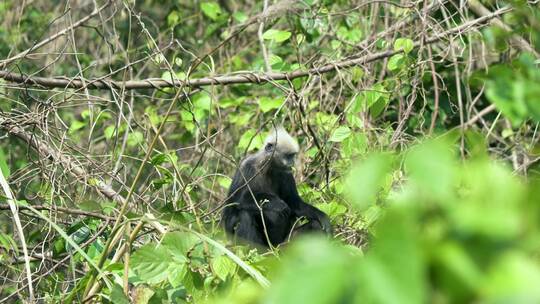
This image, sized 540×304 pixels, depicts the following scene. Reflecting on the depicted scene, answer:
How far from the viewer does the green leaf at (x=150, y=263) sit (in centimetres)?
277

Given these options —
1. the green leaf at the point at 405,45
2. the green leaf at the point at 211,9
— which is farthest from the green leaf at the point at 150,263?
the green leaf at the point at 211,9

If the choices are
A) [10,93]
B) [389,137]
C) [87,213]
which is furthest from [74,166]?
[389,137]

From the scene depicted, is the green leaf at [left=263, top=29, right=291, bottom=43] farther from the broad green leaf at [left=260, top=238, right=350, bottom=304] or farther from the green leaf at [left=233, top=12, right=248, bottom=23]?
the broad green leaf at [left=260, top=238, right=350, bottom=304]

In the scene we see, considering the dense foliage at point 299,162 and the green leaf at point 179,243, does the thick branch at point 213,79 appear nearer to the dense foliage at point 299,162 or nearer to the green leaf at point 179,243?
the dense foliage at point 299,162

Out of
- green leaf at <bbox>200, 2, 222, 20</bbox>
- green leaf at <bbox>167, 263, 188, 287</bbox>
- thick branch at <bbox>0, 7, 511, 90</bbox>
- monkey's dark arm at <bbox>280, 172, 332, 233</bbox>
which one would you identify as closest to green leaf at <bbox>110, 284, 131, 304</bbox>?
green leaf at <bbox>167, 263, 188, 287</bbox>

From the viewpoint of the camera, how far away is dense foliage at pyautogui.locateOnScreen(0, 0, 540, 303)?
988mm

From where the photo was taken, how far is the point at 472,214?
97cm

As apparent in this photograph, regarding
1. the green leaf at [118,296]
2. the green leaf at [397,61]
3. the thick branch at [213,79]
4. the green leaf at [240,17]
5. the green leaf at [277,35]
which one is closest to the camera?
the green leaf at [118,296]

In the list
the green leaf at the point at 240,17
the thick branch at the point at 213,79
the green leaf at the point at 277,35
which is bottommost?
the green leaf at the point at 240,17

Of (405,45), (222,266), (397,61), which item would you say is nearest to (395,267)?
(222,266)

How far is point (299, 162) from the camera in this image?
6656mm

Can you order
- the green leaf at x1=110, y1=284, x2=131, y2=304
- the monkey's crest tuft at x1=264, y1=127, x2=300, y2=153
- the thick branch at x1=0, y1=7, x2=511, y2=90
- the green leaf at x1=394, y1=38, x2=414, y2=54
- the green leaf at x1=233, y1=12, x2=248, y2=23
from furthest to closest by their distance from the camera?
the green leaf at x1=233, y1=12, x2=248, y2=23
the monkey's crest tuft at x1=264, y1=127, x2=300, y2=153
the green leaf at x1=394, y1=38, x2=414, y2=54
the thick branch at x1=0, y1=7, x2=511, y2=90
the green leaf at x1=110, y1=284, x2=131, y2=304

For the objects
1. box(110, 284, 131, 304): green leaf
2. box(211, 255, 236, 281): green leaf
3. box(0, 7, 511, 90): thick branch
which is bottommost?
box(0, 7, 511, 90): thick branch

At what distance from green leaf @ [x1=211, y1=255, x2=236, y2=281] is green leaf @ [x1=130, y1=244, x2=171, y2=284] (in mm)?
139
